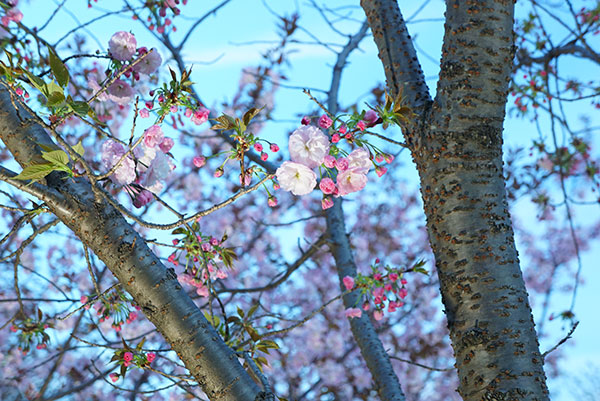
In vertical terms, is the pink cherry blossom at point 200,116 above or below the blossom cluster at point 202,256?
below

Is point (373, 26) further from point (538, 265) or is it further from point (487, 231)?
point (538, 265)

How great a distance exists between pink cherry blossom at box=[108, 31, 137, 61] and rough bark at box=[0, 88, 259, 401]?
0.40 meters

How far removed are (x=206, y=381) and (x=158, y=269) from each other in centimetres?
32

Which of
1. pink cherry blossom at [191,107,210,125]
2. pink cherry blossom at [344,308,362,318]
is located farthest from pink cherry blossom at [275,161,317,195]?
pink cherry blossom at [344,308,362,318]

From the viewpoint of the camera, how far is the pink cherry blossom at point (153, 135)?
4.87 feet

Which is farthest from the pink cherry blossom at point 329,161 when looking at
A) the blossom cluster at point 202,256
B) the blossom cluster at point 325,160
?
the blossom cluster at point 202,256

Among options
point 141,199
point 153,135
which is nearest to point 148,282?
point 141,199

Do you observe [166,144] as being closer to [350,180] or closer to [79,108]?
[79,108]

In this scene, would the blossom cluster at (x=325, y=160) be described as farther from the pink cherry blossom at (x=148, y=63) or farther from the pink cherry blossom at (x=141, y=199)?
the pink cherry blossom at (x=148, y=63)

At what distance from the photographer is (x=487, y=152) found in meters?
1.50

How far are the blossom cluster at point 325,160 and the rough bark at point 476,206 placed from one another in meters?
0.29

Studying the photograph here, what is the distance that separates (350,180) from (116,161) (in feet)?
2.37

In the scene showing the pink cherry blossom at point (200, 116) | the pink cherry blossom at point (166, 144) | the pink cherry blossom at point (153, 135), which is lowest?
the pink cherry blossom at point (200, 116)

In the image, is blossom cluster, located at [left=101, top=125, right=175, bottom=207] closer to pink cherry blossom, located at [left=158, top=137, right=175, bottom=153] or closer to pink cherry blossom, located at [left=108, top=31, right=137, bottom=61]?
pink cherry blossom, located at [left=158, top=137, right=175, bottom=153]
